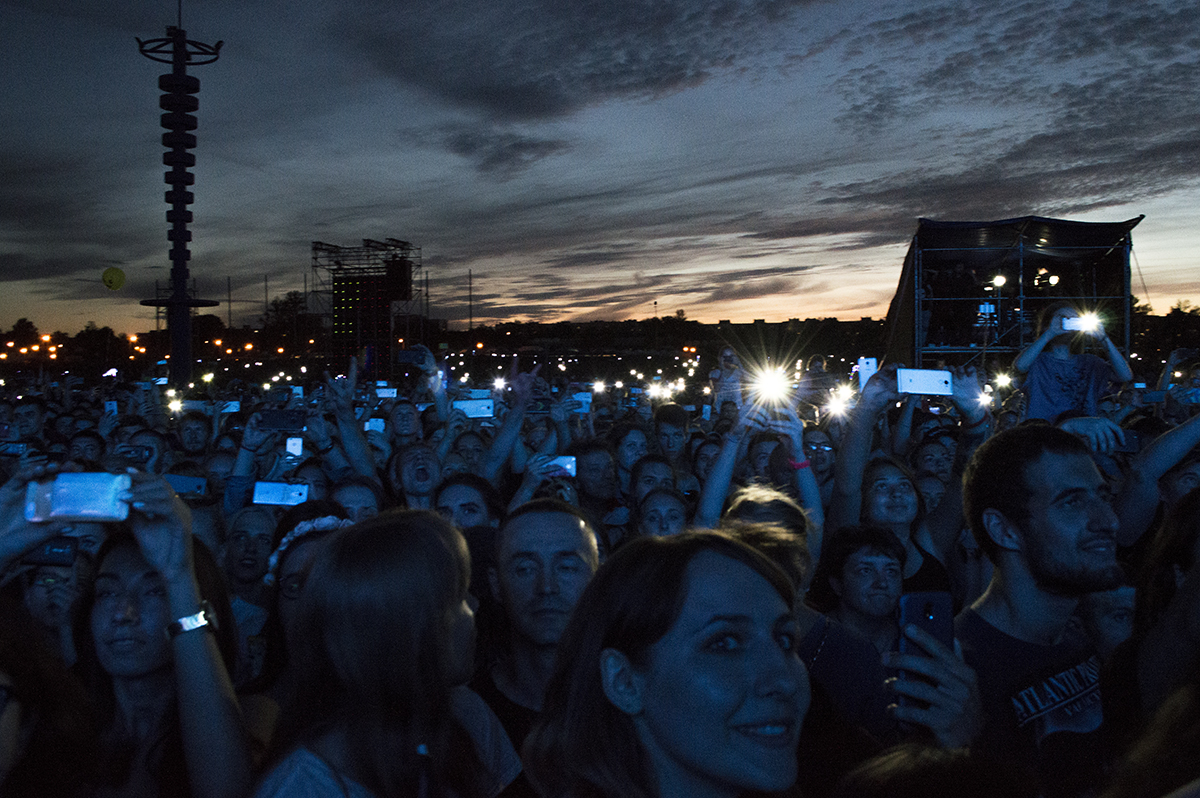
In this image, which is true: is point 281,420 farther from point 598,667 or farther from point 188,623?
point 598,667

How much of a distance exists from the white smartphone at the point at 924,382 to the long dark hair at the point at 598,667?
3965 mm

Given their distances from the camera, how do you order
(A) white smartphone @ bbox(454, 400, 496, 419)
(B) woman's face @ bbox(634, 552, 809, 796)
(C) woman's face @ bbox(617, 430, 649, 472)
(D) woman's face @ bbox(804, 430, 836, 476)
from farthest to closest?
(A) white smartphone @ bbox(454, 400, 496, 419) → (C) woman's face @ bbox(617, 430, 649, 472) → (D) woman's face @ bbox(804, 430, 836, 476) → (B) woman's face @ bbox(634, 552, 809, 796)

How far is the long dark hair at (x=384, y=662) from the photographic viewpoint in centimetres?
196

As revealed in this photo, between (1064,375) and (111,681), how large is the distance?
6.42m

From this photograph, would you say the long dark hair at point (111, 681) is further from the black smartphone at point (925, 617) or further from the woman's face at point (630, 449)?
the woman's face at point (630, 449)

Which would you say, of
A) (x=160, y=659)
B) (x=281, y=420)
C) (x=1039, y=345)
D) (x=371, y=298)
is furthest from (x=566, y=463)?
(x=371, y=298)

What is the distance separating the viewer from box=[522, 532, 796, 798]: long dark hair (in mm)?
1684

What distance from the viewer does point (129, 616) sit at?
251 centimetres

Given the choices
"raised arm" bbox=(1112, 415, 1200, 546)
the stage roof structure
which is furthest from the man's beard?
the stage roof structure

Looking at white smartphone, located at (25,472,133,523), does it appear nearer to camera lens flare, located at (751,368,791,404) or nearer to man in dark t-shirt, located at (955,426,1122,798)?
man in dark t-shirt, located at (955,426,1122,798)

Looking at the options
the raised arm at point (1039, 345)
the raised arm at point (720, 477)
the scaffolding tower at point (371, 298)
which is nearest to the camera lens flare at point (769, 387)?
the raised arm at point (720, 477)

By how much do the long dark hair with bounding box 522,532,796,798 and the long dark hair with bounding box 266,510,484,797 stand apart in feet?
1.14

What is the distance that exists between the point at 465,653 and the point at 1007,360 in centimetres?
2196

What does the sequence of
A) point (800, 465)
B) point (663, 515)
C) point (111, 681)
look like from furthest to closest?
point (800, 465) → point (663, 515) → point (111, 681)
